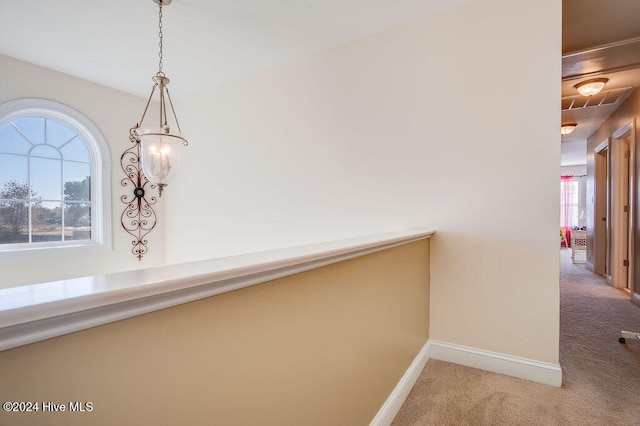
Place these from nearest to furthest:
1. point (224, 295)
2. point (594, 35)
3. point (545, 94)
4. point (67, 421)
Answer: point (67, 421) → point (224, 295) → point (545, 94) → point (594, 35)

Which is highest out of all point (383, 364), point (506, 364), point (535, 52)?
point (535, 52)

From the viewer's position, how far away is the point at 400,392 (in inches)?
63.3

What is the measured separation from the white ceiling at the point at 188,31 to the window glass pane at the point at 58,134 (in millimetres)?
543

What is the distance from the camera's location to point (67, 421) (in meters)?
0.44

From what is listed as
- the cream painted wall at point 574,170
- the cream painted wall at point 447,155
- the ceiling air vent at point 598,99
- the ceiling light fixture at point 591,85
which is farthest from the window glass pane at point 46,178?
the cream painted wall at point 574,170

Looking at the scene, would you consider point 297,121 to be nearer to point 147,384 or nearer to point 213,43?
point 213,43

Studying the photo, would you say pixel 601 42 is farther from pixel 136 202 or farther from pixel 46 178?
pixel 46 178

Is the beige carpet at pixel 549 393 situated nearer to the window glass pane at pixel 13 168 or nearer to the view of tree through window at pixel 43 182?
the view of tree through window at pixel 43 182

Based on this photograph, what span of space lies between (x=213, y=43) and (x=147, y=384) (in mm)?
2750

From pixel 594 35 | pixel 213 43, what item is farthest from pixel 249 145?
pixel 594 35

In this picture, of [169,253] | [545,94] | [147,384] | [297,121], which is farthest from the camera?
[169,253]

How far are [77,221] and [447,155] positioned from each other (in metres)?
3.71

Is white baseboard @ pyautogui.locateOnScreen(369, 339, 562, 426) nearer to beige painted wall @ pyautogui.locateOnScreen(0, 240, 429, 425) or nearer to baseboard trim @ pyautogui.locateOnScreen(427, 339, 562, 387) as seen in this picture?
baseboard trim @ pyautogui.locateOnScreen(427, 339, 562, 387)

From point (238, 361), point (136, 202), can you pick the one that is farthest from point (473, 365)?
point (136, 202)
